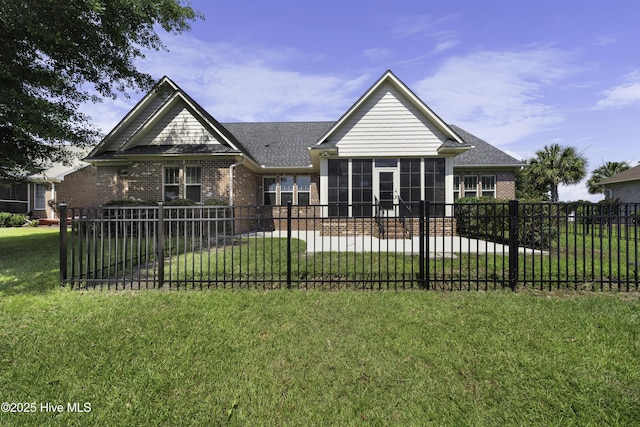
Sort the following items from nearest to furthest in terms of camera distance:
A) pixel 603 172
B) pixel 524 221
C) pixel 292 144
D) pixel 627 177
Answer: pixel 524 221
pixel 292 144
pixel 627 177
pixel 603 172

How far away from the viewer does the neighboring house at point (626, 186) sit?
2391cm

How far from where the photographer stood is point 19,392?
9.35 ft

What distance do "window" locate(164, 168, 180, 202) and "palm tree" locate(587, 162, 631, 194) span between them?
3842 cm

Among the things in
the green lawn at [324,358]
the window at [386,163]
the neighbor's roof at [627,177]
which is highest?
the neighbor's roof at [627,177]

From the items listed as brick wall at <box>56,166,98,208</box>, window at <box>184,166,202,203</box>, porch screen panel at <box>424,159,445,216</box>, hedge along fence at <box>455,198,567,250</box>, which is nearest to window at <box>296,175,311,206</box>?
window at <box>184,166,202,203</box>

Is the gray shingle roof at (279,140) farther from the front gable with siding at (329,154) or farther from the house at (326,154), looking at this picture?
the front gable with siding at (329,154)

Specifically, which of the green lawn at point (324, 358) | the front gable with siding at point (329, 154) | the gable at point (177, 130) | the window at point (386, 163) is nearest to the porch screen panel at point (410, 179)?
the front gable with siding at point (329, 154)

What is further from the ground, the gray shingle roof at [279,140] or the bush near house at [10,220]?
Result: the gray shingle roof at [279,140]

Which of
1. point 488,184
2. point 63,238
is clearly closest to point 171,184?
point 63,238

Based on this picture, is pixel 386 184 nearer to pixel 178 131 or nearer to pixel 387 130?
pixel 387 130

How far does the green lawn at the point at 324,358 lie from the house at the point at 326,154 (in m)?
8.09

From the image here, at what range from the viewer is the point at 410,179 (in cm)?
1323

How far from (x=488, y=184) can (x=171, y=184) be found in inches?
702

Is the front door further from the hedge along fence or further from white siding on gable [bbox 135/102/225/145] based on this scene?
white siding on gable [bbox 135/102/225/145]
